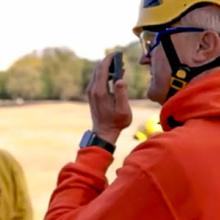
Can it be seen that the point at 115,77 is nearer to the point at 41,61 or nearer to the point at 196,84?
the point at 196,84

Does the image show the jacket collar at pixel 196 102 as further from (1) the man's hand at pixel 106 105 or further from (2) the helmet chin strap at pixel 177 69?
(1) the man's hand at pixel 106 105

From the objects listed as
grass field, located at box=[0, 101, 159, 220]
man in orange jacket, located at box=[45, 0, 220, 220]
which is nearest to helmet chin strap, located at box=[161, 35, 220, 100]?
man in orange jacket, located at box=[45, 0, 220, 220]

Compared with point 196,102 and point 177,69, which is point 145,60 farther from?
point 196,102

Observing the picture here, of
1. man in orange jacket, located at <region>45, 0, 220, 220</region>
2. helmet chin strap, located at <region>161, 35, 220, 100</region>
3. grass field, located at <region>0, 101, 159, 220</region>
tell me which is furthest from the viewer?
grass field, located at <region>0, 101, 159, 220</region>

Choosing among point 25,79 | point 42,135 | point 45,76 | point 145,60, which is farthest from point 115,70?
point 42,135

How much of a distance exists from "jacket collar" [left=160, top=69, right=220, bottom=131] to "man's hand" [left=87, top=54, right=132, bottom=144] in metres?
0.12

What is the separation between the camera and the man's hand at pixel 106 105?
45.6 inches

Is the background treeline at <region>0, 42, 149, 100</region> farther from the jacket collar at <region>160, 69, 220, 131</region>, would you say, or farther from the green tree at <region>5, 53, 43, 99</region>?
the jacket collar at <region>160, 69, 220, 131</region>

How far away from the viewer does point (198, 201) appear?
3.07 ft

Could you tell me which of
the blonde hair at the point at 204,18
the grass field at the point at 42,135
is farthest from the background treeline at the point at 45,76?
the blonde hair at the point at 204,18

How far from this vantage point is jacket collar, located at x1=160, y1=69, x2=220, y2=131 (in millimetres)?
987

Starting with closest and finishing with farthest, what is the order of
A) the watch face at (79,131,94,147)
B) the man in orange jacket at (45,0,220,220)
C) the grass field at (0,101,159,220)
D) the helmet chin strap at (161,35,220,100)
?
the man in orange jacket at (45,0,220,220)
the helmet chin strap at (161,35,220,100)
the watch face at (79,131,94,147)
the grass field at (0,101,159,220)

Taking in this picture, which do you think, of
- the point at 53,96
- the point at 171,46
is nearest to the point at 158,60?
the point at 171,46

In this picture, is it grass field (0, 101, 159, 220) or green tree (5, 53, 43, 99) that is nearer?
green tree (5, 53, 43, 99)
